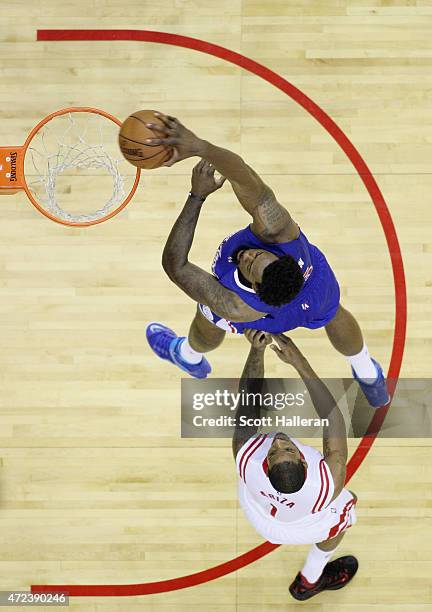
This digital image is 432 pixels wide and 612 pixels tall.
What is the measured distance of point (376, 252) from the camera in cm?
468

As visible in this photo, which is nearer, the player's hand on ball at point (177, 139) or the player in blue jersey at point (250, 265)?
the player's hand on ball at point (177, 139)

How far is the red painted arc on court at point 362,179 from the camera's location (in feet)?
15.1

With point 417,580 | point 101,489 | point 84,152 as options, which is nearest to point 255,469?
point 101,489

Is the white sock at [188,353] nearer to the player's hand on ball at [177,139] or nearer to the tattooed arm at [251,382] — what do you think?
the tattooed arm at [251,382]

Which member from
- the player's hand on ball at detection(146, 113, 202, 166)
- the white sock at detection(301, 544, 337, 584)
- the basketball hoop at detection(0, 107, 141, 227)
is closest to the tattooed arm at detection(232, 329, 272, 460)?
the white sock at detection(301, 544, 337, 584)

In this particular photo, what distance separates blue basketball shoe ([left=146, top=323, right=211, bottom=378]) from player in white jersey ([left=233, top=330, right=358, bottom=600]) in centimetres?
51

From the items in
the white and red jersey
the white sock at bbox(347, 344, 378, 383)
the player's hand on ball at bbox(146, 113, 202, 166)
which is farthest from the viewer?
the white sock at bbox(347, 344, 378, 383)

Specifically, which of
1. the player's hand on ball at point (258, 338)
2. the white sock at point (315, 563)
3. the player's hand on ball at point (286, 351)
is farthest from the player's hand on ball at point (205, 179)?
the white sock at point (315, 563)

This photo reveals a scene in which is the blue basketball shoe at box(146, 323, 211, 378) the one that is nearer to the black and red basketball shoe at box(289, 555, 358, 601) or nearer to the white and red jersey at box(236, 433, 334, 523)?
the white and red jersey at box(236, 433, 334, 523)

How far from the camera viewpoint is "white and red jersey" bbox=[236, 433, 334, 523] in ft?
11.8

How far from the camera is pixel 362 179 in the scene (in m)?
4.68

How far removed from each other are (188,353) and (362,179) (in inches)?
65.3

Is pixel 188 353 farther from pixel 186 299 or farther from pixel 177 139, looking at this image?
Result: pixel 177 139

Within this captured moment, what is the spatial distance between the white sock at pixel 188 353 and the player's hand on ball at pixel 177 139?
1.84 metres
